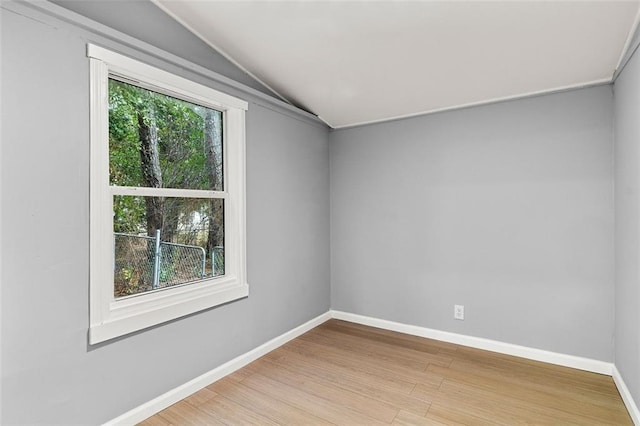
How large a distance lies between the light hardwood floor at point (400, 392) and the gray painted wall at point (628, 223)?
0.97ft

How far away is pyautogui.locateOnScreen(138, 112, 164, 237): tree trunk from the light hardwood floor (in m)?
1.16

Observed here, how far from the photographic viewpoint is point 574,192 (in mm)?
2457

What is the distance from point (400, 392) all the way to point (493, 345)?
43.4 inches

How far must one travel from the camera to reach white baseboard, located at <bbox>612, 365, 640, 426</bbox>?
1807mm

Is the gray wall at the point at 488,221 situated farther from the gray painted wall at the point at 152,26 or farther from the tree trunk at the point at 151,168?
the tree trunk at the point at 151,168

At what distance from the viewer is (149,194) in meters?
2.01

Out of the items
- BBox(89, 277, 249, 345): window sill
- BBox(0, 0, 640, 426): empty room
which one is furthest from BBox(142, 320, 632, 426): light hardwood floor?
BBox(89, 277, 249, 345): window sill

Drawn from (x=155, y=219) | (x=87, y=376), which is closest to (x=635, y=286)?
(x=155, y=219)

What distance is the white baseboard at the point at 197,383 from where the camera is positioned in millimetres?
1844

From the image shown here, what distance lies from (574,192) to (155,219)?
2.99 metres

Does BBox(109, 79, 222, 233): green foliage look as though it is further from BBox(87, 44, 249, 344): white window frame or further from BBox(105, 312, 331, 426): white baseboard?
BBox(105, 312, 331, 426): white baseboard

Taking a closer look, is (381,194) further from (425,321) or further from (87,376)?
(87,376)

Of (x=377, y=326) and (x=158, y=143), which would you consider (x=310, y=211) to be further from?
(x=158, y=143)

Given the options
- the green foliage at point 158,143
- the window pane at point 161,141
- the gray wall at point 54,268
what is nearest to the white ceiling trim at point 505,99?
the window pane at point 161,141
